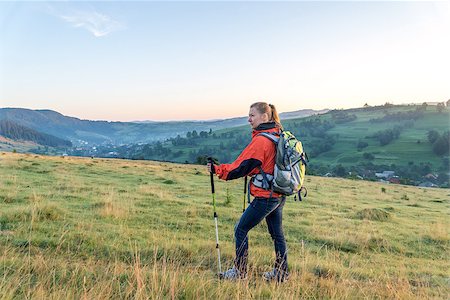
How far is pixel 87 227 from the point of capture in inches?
345

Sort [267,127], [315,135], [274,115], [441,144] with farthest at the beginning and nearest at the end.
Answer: [315,135] < [441,144] < [274,115] < [267,127]

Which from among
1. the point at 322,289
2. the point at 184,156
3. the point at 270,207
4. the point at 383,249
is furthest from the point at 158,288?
the point at 184,156

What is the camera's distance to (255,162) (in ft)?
17.4

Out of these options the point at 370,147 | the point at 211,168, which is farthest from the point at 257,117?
the point at 370,147

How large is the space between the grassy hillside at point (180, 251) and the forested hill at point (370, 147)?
171 feet

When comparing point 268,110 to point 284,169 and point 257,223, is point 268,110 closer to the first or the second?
point 284,169

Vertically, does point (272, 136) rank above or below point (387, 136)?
above

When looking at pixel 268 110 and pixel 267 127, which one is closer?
pixel 267 127

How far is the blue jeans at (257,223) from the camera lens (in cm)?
549

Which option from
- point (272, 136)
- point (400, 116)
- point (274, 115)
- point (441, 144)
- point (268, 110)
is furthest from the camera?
point (400, 116)

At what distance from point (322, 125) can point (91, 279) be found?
195 metres

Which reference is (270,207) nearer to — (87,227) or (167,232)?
(167,232)

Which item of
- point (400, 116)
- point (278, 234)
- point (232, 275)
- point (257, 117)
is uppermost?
point (400, 116)

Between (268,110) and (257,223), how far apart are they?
6.24ft
